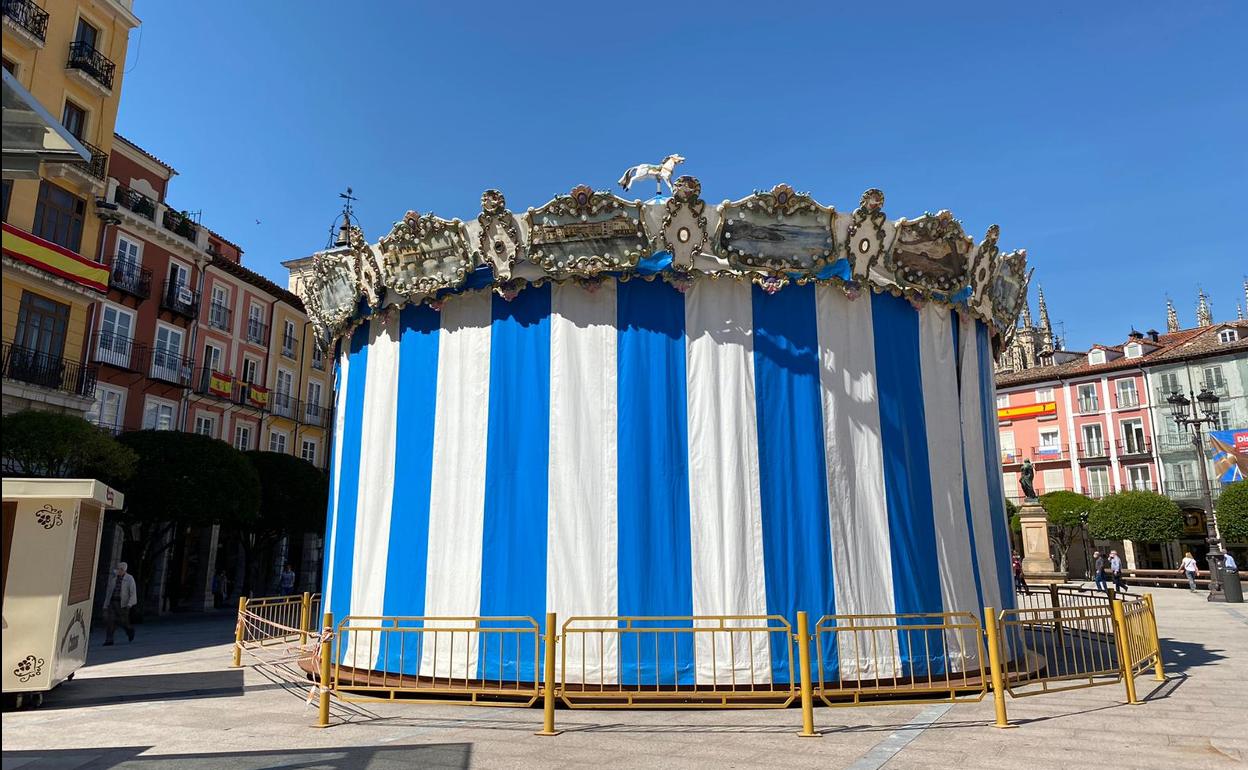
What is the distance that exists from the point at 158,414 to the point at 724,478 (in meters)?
26.8

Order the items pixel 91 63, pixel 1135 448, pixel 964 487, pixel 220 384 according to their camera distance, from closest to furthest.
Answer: pixel 964 487 → pixel 91 63 → pixel 220 384 → pixel 1135 448

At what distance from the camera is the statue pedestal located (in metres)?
29.3

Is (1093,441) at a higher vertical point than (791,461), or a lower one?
higher

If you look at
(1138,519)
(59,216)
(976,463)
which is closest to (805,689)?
(976,463)

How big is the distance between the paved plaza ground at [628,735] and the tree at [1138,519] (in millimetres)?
39916

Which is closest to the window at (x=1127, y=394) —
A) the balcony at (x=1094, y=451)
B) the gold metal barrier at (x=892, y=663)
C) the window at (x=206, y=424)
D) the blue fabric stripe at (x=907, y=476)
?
the balcony at (x=1094, y=451)

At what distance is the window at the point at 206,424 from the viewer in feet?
105

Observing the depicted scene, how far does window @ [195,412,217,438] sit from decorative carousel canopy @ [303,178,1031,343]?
954 inches

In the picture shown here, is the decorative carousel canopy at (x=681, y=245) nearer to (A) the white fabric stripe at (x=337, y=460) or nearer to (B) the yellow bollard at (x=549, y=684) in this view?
(A) the white fabric stripe at (x=337, y=460)

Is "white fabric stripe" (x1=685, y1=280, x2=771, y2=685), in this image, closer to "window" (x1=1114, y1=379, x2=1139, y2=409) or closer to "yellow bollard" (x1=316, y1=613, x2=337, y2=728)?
"yellow bollard" (x1=316, y1=613, x2=337, y2=728)

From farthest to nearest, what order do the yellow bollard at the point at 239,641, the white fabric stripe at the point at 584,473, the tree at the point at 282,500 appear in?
1. the tree at the point at 282,500
2. the yellow bollard at the point at 239,641
3. the white fabric stripe at the point at 584,473

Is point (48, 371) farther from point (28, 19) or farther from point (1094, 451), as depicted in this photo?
point (1094, 451)

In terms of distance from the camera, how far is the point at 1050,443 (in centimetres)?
5456

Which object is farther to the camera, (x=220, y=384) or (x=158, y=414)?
(x=220, y=384)
